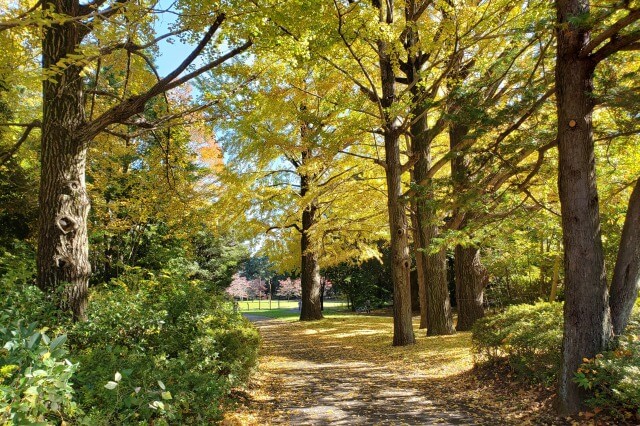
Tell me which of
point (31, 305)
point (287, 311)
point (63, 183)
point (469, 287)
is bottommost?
point (287, 311)

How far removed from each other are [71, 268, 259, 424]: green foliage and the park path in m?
0.75

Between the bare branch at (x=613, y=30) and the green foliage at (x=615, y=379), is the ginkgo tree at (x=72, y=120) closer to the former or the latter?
the bare branch at (x=613, y=30)

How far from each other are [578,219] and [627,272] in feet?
3.64

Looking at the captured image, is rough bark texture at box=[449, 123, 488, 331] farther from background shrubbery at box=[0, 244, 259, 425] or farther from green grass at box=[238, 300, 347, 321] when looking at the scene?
green grass at box=[238, 300, 347, 321]

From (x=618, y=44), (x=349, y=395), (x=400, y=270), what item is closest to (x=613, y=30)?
(x=618, y=44)

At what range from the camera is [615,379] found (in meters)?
4.32

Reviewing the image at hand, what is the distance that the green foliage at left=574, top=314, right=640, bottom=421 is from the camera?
13.6 feet

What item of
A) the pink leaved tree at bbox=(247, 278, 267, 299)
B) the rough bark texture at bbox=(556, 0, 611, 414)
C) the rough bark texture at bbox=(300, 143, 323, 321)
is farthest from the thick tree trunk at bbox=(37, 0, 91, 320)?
the pink leaved tree at bbox=(247, 278, 267, 299)

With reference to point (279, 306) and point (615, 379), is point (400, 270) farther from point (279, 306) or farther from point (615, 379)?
point (279, 306)

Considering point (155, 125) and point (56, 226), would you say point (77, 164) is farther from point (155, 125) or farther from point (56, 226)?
point (155, 125)

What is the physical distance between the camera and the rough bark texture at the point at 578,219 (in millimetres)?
4844

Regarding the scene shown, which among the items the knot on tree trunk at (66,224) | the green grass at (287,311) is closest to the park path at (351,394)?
the knot on tree trunk at (66,224)

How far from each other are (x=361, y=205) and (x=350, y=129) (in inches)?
222

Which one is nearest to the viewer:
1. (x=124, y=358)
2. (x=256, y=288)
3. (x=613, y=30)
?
(x=124, y=358)
